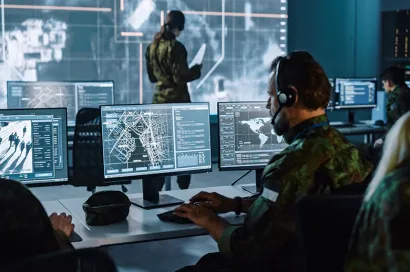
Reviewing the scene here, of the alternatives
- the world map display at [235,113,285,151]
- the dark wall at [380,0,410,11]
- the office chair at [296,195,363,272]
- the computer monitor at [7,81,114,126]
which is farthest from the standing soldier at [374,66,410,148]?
the office chair at [296,195,363,272]

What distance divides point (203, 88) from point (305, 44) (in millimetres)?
1656

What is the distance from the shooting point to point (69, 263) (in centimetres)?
113

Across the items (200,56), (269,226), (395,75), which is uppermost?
(200,56)

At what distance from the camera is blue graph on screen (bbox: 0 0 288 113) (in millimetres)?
6488

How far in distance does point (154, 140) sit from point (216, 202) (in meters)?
0.45

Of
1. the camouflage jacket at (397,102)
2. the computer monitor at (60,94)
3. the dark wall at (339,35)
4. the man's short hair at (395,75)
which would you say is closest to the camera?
the computer monitor at (60,94)

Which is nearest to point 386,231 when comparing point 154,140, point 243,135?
point 154,140

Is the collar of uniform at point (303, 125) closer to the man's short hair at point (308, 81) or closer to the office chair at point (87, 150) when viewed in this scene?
the man's short hair at point (308, 81)

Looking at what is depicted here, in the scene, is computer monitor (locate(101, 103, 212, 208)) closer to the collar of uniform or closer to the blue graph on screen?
the collar of uniform

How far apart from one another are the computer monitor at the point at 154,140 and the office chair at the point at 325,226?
1.20 meters

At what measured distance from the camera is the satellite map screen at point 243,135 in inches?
116

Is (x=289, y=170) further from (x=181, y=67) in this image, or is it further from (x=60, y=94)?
(x=181, y=67)

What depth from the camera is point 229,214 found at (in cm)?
256

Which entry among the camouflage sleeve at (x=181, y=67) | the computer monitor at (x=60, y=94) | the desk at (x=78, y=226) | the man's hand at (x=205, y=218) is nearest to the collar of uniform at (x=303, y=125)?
the man's hand at (x=205, y=218)
